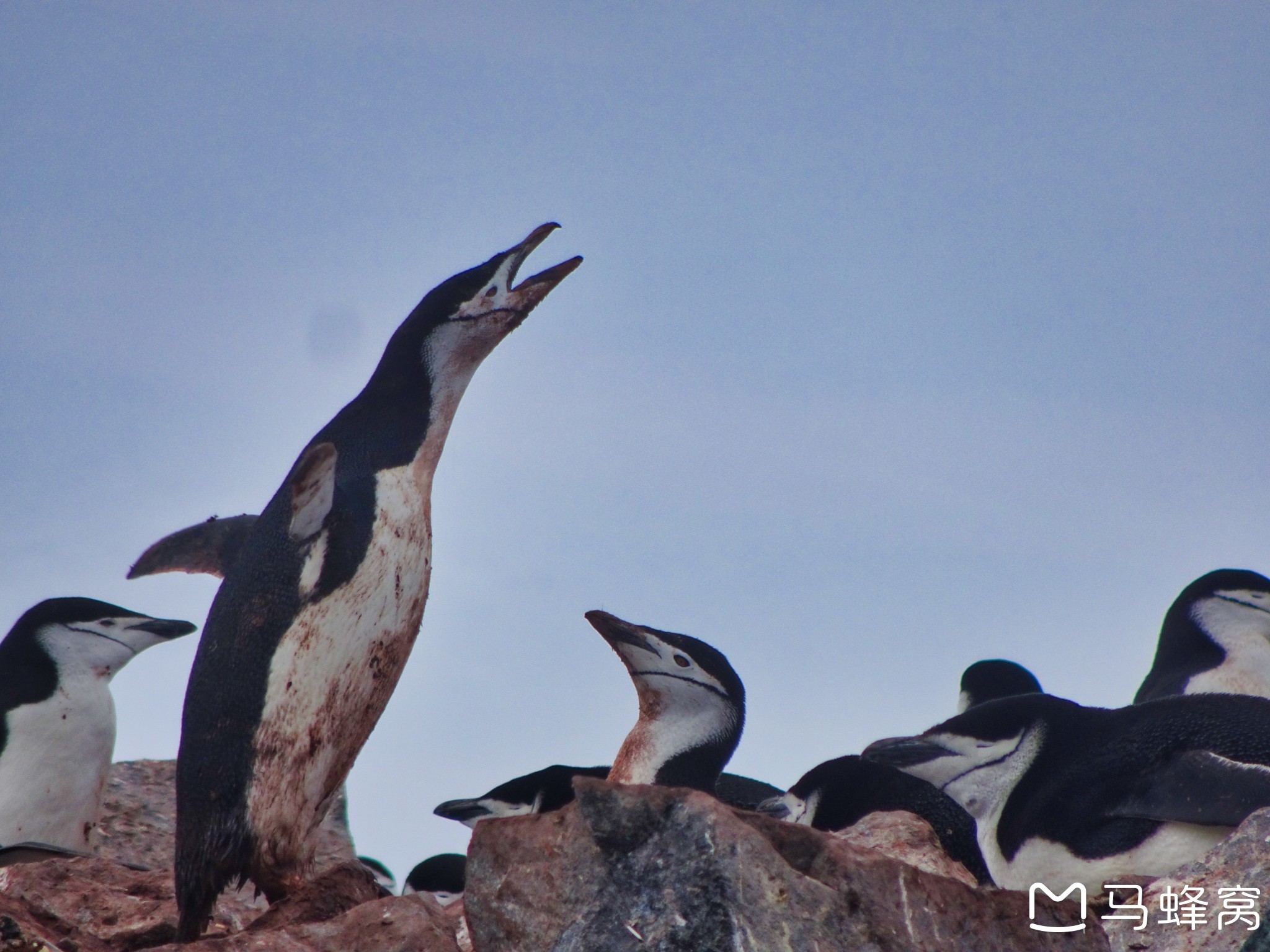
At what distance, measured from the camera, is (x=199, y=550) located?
536cm

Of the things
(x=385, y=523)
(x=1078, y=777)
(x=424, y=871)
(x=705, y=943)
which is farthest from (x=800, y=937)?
(x=424, y=871)

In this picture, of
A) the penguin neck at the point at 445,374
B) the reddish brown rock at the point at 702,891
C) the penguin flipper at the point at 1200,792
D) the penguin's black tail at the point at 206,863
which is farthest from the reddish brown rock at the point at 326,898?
the penguin flipper at the point at 1200,792

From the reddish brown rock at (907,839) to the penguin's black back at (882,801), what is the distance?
55 millimetres

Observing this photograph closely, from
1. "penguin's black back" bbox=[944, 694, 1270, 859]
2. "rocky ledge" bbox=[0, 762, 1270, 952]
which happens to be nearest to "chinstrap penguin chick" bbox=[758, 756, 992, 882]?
"penguin's black back" bbox=[944, 694, 1270, 859]

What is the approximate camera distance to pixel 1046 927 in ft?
8.22

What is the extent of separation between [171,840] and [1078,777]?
4.02 m

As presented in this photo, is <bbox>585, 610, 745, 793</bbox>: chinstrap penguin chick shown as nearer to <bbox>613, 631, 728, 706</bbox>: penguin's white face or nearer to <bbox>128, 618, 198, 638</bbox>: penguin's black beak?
<bbox>613, 631, 728, 706</bbox>: penguin's white face

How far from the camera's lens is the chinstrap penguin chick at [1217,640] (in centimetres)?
689

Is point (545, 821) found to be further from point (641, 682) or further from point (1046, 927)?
point (641, 682)

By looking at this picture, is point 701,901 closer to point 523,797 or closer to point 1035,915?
point 1035,915

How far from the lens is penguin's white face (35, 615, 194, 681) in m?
6.06

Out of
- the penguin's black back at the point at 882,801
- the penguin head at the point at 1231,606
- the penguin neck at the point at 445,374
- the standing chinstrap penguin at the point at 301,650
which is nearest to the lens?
the standing chinstrap penguin at the point at 301,650

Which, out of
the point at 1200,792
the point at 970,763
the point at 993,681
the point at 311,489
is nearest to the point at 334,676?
the point at 311,489

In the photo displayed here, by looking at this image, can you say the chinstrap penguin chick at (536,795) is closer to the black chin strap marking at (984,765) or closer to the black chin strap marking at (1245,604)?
the black chin strap marking at (984,765)
